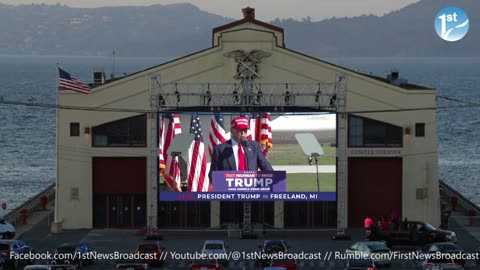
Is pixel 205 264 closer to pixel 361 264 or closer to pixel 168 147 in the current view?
pixel 361 264

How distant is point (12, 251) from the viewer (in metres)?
56.1

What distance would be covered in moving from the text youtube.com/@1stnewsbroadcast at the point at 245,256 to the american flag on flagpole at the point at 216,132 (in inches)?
340

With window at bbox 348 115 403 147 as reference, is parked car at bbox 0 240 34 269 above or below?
below

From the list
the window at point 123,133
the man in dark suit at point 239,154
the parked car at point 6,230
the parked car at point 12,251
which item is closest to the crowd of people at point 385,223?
the man in dark suit at point 239,154

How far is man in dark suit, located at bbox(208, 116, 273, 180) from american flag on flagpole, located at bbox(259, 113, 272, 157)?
0.34 metres

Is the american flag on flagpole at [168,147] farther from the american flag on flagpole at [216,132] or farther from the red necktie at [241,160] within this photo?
the red necktie at [241,160]

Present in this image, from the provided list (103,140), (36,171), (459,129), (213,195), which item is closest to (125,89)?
(103,140)

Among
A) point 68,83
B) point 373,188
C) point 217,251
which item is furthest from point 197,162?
point 217,251

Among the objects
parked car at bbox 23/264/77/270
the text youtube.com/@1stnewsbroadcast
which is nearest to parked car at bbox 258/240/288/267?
the text youtube.com/@1stnewsbroadcast

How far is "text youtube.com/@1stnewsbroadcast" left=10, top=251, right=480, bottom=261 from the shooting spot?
5519cm

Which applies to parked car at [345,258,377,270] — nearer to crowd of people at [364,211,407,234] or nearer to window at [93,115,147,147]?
crowd of people at [364,211,407,234]

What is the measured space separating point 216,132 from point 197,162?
1.81 m

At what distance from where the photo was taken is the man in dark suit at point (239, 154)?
68.8 meters

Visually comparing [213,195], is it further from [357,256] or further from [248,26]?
[357,256]
